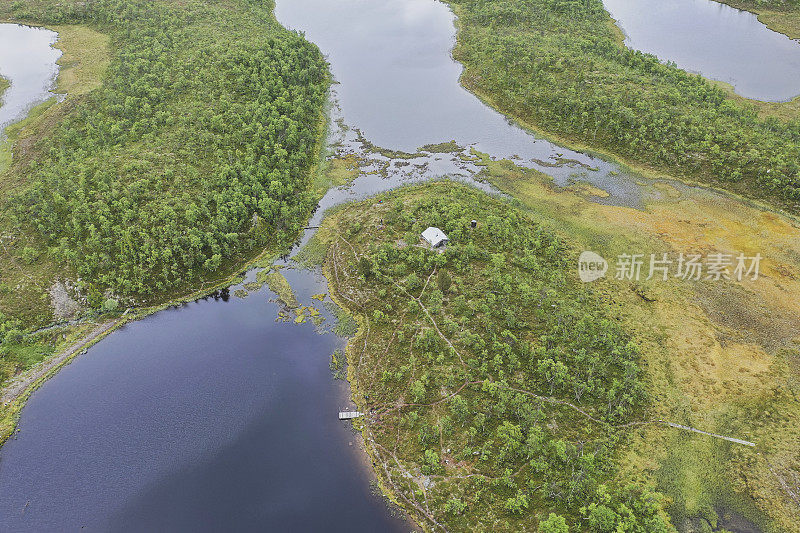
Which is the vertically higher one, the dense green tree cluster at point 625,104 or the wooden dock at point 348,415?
the dense green tree cluster at point 625,104

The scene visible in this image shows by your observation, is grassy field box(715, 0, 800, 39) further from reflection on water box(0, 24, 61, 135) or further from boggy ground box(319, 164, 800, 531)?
reflection on water box(0, 24, 61, 135)

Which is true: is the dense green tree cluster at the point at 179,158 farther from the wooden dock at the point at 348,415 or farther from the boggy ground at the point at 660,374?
the wooden dock at the point at 348,415

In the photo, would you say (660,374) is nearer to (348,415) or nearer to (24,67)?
(348,415)

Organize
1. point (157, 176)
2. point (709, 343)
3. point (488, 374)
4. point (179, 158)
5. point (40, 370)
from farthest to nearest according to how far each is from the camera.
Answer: point (179, 158), point (157, 176), point (709, 343), point (40, 370), point (488, 374)

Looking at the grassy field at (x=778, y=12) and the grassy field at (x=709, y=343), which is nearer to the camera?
the grassy field at (x=709, y=343)

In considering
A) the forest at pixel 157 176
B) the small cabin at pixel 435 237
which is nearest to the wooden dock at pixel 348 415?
the small cabin at pixel 435 237

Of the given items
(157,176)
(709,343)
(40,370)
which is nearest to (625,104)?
(709,343)

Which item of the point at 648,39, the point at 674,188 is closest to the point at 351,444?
the point at 674,188

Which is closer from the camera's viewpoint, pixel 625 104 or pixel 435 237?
pixel 435 237

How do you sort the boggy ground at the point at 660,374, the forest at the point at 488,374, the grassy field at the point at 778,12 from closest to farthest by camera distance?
the forest at the point at 488,374 < the boggy ground at the point at 660,374 < the grassy field at the point at 778,12
